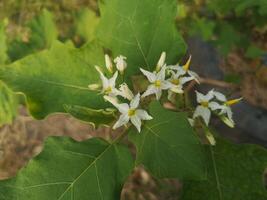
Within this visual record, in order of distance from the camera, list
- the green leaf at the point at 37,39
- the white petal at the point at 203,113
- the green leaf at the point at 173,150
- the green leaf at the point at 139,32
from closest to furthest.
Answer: the green leaf at the point at 173,150 < the white petal at the point at 203,113 < the green leaf at the point at 139,32 < the green leaf at the point at 37,39

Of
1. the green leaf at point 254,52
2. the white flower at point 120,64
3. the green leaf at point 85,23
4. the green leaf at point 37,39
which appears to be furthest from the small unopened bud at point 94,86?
→ the green leaf at point 254,52

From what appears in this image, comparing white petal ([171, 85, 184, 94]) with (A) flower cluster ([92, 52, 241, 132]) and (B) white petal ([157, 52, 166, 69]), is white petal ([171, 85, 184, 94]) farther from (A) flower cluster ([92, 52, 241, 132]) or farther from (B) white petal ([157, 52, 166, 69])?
(B) white petal ([157, 52, 166, 69])

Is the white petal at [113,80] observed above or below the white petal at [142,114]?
above

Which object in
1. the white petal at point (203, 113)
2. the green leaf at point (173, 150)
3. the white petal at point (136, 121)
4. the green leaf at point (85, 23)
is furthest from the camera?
the green leaf at point (85, 23)

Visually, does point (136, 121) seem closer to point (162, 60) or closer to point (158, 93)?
point (158, 93)

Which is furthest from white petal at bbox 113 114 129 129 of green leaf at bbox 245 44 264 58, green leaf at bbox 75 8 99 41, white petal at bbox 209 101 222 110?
green leaf at bbox 245 44 264 58

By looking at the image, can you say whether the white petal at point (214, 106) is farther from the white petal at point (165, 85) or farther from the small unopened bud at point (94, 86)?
the small unopened bud at point (94, 86)

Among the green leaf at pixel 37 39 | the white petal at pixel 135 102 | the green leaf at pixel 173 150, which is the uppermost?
the white petal at pixel 135 102

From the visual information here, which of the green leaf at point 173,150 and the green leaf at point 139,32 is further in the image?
the green leaf at point 139,32
